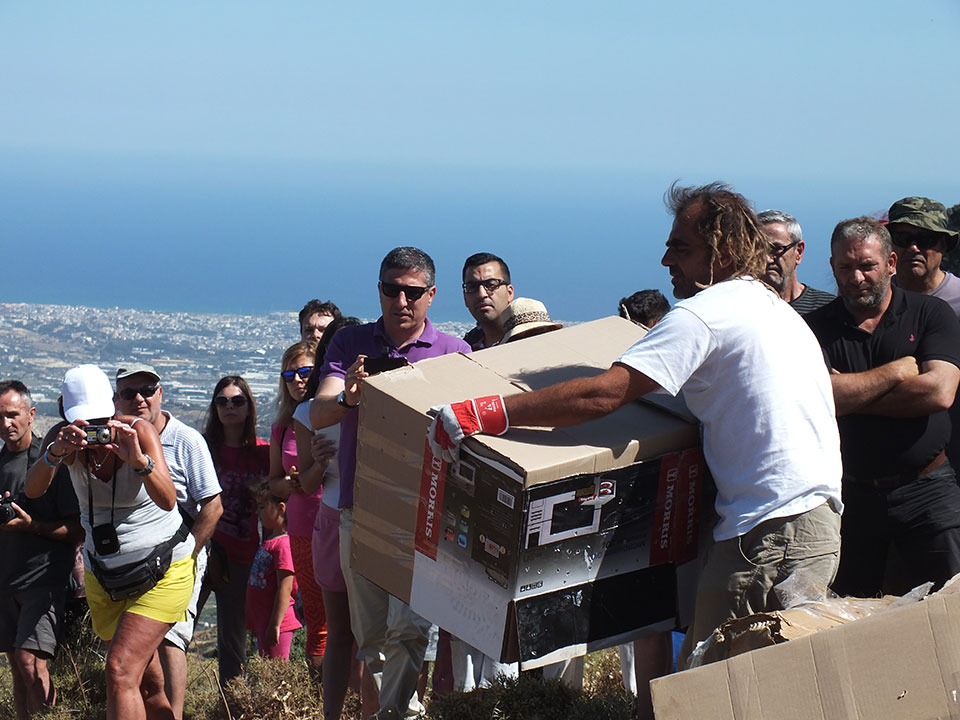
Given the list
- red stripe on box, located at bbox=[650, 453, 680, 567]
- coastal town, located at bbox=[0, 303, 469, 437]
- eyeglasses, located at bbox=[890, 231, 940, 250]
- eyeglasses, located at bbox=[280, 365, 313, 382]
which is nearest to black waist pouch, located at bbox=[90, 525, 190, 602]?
eyeglasses, located at bbox=[280, 365, 313, 382]

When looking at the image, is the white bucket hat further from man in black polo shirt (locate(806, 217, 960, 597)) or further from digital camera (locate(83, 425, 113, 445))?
man in black polo shirt (locate(806, 217, 960, 597))

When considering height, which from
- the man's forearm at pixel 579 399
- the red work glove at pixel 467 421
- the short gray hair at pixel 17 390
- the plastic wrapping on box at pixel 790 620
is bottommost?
the short gray hair at pixel 17 390

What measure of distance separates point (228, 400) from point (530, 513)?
4056 mm

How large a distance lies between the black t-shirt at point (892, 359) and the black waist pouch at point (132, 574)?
3.22 metres

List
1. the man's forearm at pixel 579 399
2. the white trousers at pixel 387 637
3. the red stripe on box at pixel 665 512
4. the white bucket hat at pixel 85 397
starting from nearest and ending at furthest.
Answer: the man's forearm at pixel 579 399 < the red stripe on box at pixel 665 512 < the white trousers at pixel 387 637 < the white bucket hat at pixel 85 397

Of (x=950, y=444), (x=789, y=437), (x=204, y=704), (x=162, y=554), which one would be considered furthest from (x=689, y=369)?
(x=204, y=704)

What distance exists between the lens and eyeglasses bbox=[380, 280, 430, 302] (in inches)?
177

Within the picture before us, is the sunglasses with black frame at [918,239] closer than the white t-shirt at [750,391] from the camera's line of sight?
No

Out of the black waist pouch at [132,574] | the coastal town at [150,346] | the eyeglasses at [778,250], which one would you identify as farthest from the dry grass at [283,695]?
the coastal town at [150,346]

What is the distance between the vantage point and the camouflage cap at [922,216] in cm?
472

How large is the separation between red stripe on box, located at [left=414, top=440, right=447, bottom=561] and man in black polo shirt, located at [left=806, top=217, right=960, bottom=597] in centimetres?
176

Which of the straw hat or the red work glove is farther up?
the straw hat

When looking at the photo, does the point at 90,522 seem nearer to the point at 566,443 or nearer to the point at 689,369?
the point at 566,443

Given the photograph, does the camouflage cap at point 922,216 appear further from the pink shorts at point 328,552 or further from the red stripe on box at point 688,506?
the pink shorts at point 328,552
